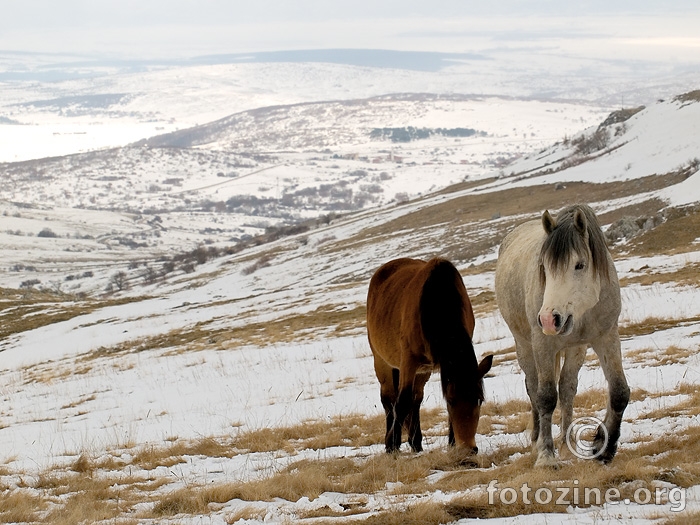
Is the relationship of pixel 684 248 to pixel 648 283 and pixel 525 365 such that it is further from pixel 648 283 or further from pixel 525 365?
pixel 525 365

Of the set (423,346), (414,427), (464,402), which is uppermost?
(423,346)

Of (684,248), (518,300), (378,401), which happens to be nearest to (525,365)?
(518,300)

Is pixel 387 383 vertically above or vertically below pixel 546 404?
below

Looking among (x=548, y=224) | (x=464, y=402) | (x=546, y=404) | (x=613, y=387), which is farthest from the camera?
(x=464, y=402)

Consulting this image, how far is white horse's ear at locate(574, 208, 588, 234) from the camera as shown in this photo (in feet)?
24.2

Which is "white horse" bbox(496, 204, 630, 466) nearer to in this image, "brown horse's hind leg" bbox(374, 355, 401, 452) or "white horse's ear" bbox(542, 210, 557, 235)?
"white horse's ear" bbox(542, 210, 557, 235)

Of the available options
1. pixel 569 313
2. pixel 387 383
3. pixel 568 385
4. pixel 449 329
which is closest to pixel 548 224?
pixel 569 313

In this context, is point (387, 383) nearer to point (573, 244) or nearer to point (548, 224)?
point (548, 224)

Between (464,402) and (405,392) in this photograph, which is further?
(405,392)

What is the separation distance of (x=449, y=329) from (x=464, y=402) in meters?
0.90

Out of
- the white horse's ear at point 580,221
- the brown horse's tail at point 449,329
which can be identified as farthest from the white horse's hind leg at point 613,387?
the brown horse's tail at point 449,329

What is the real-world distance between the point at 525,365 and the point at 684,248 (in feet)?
78.5

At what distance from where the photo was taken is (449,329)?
344 inches

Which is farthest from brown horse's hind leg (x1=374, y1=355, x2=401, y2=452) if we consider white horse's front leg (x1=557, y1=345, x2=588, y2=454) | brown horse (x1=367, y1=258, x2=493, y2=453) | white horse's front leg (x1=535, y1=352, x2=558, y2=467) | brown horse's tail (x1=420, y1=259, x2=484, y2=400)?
white horse's front leg (x1=535, y1=352, x2=558, y2=467)
